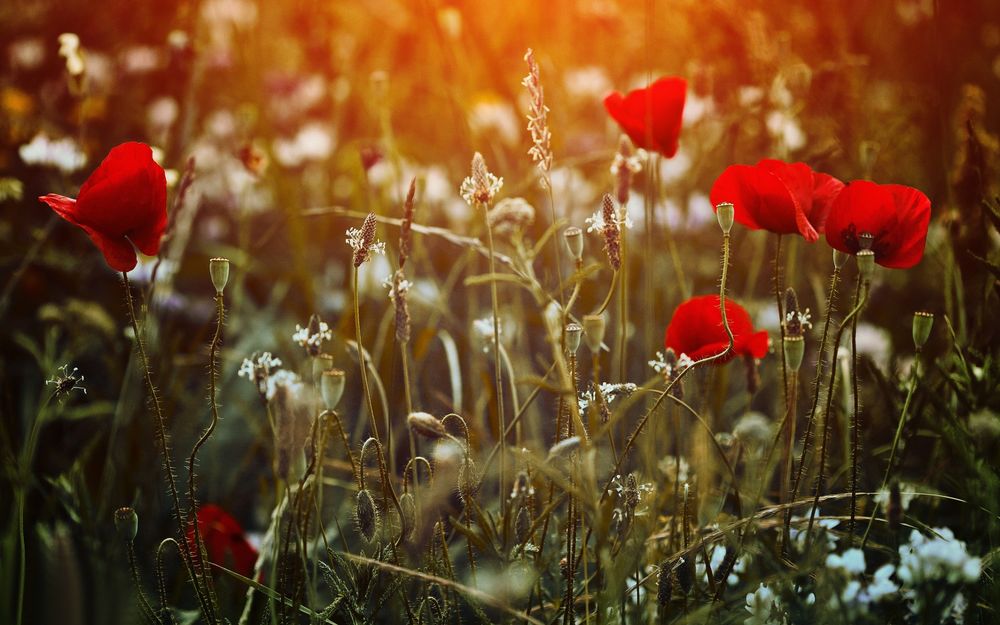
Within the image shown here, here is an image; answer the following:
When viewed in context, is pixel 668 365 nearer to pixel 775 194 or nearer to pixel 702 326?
pixel 702 326

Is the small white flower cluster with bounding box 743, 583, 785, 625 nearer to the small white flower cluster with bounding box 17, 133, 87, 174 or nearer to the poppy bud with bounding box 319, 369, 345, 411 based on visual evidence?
the poppy bud with bounding box 319, 369, 345, 411

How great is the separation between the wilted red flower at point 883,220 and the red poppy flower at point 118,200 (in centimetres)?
61

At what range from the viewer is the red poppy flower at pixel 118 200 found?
0.84 meters

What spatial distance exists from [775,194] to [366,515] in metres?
0.46

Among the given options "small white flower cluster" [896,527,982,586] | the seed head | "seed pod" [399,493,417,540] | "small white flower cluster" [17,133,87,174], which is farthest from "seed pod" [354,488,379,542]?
"small white flower cluster" [17,133,87,174]

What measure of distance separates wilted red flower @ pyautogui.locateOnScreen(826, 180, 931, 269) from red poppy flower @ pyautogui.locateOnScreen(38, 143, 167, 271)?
24.1 inches

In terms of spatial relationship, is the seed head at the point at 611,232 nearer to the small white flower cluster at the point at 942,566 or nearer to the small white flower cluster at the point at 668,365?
the small white flower cluster at the point at 668,365

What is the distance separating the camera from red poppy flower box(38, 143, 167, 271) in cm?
84

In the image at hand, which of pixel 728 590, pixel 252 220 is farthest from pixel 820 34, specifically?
pixel 728 590

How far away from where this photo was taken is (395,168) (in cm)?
141

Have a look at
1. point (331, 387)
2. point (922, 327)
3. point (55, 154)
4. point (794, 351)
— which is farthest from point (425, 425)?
point (55, 154)

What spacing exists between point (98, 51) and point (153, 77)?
268mm

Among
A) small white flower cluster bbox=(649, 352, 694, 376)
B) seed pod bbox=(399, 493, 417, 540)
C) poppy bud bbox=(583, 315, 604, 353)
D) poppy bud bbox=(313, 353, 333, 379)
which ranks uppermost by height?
poppy bud bbox=(583, 315, 604, 353)

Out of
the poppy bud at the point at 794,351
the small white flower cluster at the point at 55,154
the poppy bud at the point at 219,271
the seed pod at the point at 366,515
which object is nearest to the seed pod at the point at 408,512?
the seed pod at the point at 366,515
